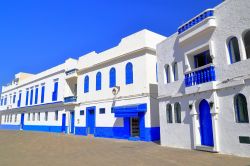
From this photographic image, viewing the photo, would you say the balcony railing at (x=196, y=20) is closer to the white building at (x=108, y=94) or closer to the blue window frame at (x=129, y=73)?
the white building at (x=108, y=94)

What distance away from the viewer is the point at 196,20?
1121 cm

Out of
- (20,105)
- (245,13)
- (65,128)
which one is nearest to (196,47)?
(245,13)

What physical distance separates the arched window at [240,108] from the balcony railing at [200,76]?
1.53m

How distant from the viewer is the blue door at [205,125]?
34.6ft

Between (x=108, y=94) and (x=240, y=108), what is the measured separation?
1294 cm

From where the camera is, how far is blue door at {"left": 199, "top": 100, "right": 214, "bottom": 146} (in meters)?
10.6

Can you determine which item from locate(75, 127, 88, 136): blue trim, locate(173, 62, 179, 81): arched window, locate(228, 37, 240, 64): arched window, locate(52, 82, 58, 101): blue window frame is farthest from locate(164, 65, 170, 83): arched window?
locate(52, 82, 58, 101): blue window frame

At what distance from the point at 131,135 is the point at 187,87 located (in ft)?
25.7

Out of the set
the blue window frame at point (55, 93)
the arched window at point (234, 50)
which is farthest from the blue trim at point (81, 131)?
the arched window at point (234, 50)

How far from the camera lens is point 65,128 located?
26.9 m

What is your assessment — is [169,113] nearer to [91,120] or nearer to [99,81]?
[99,81]

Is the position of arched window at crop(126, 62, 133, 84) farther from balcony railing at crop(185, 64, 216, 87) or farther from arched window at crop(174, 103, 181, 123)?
balcony railing at crop(185, 64, 216, 87)

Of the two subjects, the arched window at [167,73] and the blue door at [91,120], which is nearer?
the arched window at [167,73]

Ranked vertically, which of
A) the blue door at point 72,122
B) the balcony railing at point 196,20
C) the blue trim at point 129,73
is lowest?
the blue door at point 72,122
